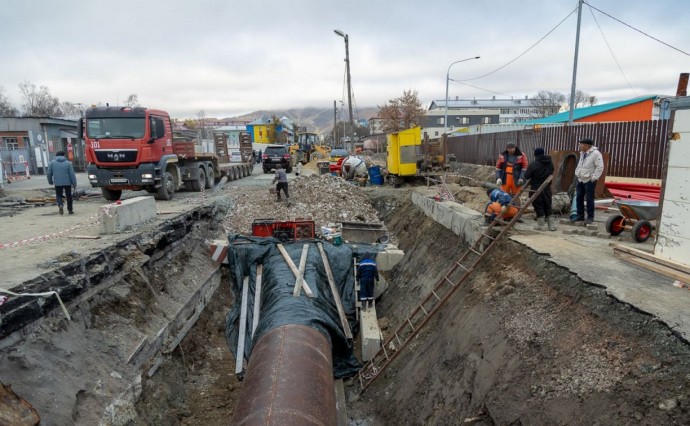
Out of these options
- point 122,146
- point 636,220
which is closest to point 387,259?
point 636,220

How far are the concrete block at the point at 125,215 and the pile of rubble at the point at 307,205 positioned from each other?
9.87ft

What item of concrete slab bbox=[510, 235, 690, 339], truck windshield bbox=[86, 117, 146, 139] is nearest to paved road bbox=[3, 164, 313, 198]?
truck windshield bbox=[86, 117, 146, 139]

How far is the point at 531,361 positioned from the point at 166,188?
11.6 metres

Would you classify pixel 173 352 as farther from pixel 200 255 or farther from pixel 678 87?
pixel 678 87

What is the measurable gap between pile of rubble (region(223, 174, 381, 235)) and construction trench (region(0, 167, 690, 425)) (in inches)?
175

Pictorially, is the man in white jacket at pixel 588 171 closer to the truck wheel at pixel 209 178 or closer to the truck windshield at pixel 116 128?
the truck windshield at pixel 116 128

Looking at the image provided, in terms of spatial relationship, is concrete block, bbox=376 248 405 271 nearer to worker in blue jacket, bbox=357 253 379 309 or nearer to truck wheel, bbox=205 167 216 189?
worker in blue jacket, bbox=357 253 379 309

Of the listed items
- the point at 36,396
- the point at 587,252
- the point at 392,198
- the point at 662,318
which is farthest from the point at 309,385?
the point at 392,198

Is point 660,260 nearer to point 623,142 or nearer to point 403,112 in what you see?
point 623,142

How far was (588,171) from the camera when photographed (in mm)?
6562

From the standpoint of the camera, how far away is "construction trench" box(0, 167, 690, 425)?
3084 mm

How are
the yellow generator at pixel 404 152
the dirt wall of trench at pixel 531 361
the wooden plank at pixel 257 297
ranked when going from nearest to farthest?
the dirt wall of trench at pixel 531 361
the wooden plank at pixel 257 297
the yellow generator at pixel 404 152

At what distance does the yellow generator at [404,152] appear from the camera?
15492 mm

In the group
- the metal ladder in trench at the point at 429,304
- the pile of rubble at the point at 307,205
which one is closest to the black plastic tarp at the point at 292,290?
the metal ladder in trench at the point at 429,304
